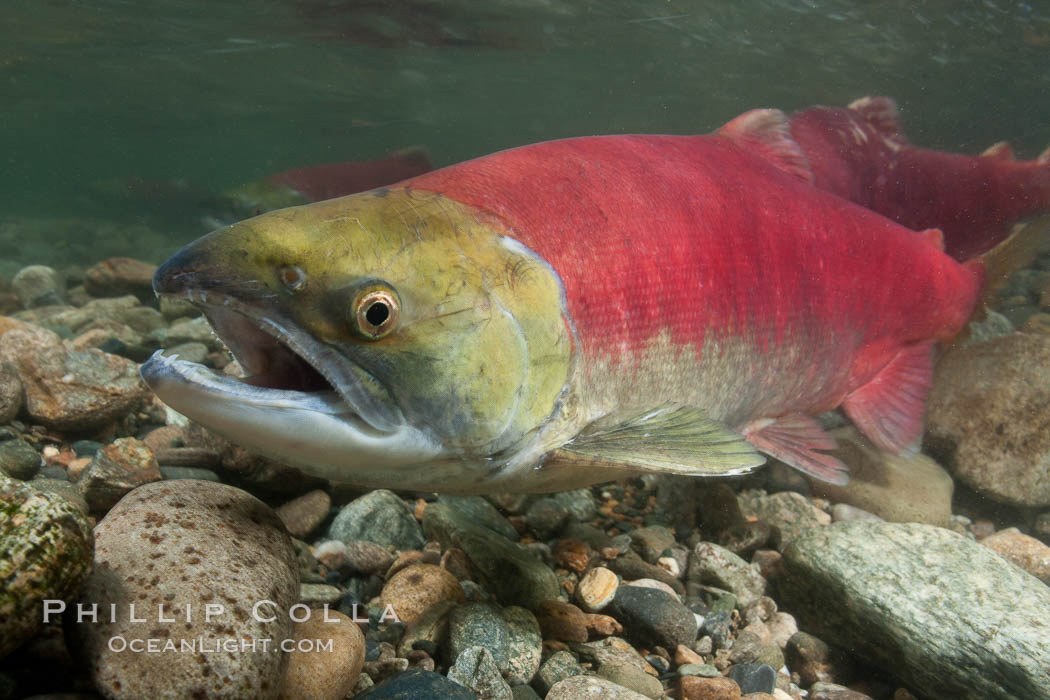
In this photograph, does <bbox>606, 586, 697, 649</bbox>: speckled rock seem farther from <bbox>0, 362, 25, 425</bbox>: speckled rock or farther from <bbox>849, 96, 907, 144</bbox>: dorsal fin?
<bbox>849, 96, 907, 144</bbox>: dorsal fin

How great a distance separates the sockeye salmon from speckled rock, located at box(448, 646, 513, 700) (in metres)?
0.56

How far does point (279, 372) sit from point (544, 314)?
0.85 meters

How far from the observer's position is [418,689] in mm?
1789

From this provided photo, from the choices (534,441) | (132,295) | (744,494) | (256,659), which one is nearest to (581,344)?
(534,441)

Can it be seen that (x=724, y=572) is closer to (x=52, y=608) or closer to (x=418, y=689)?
(x=418, y=689)

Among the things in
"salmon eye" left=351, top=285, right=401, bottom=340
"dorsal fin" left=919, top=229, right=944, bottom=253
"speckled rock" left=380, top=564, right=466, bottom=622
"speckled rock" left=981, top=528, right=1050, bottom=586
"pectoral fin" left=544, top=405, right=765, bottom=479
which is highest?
"salmon eye" left=351, top=285, right=401, bottom=340

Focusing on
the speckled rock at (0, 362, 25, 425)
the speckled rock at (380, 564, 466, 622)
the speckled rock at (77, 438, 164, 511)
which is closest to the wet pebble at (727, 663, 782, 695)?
the speckled rock at (380, 564, 466, 622)

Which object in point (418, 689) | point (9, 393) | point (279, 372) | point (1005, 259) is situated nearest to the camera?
point (418, 689)

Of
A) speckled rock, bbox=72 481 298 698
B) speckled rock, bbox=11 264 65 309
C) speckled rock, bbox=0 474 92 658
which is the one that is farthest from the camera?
speckled rock, bbox=11 264 65 309

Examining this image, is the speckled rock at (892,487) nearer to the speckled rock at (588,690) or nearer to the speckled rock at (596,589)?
the speckled rock at (596,589)

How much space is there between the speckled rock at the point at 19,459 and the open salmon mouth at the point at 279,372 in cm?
163

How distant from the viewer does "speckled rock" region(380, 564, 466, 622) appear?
91.6 inches

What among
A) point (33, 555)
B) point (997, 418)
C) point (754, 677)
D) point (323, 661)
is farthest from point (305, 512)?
point (997, 418)

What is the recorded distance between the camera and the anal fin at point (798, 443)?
304 cm
